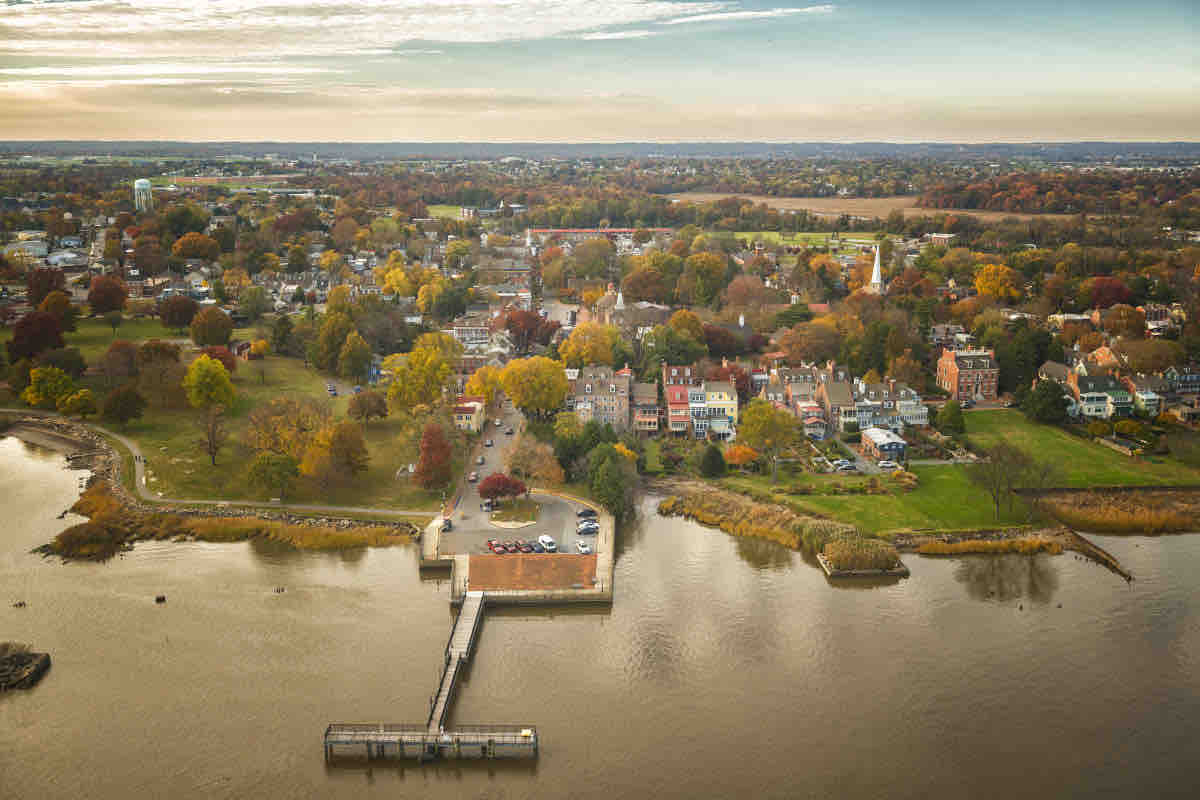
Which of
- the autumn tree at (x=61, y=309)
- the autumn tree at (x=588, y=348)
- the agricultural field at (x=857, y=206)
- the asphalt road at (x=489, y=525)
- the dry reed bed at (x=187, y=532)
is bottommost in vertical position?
the dry reed bed at (x=187, y=532)

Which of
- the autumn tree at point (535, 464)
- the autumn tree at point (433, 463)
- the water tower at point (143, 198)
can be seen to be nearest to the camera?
the autumn tree at point (433, 463)

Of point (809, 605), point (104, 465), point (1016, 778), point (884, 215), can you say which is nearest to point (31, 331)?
point (104, 465)

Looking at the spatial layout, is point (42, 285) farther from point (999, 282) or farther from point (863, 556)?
point (999, 282)

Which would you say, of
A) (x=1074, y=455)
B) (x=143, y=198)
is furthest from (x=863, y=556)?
(x=143, y=198)

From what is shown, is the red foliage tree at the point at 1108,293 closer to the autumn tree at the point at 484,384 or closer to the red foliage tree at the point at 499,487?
the autumn tree at the point at 484,384

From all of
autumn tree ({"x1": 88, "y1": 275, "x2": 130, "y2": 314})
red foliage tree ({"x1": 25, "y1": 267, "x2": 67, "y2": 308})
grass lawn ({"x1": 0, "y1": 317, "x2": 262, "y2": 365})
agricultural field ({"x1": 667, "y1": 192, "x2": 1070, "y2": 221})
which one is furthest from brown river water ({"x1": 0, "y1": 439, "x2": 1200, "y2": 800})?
agricultural field ({"x1": 667, "y1": 192, "x2": 1070, "y2": 221})

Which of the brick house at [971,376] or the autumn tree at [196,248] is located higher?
the autumn tree at [196,248]

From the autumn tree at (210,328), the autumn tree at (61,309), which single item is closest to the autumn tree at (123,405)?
the autumn tree at (210,328)
